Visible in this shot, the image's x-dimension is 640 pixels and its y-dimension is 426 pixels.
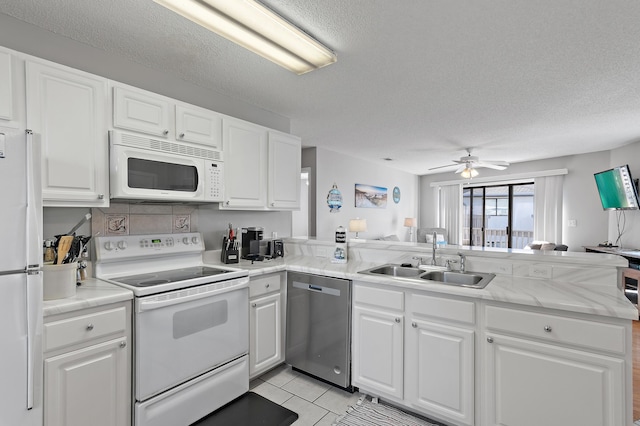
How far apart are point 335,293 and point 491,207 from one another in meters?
6.99

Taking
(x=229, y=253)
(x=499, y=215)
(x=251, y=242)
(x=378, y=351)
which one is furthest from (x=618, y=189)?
(x=229, y=253)

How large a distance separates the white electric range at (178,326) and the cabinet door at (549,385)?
1651mm

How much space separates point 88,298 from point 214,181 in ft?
3.81

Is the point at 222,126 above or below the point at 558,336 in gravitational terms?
above

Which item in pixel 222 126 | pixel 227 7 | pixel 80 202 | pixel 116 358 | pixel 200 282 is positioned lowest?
pixel 116 358

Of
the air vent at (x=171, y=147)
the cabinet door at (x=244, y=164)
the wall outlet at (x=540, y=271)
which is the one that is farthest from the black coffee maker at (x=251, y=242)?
the wall outlet at (x=540, y=271)

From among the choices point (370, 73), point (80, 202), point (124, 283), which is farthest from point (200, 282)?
point (370, 73)

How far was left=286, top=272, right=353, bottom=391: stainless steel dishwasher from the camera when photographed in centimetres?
231

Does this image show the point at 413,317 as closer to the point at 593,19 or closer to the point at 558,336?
the point at 558,336

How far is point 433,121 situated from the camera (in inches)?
150

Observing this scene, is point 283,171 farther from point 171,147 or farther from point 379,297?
point 379,297

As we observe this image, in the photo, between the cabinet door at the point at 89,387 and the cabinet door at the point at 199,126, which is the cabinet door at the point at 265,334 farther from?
the cabinet door at the point at 199,126

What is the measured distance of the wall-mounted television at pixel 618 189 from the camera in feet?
14.8

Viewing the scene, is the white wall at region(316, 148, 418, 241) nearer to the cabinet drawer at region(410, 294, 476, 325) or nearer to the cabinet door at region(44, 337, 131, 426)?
the cabinet drawer at region(410, 294, 476, 325)
